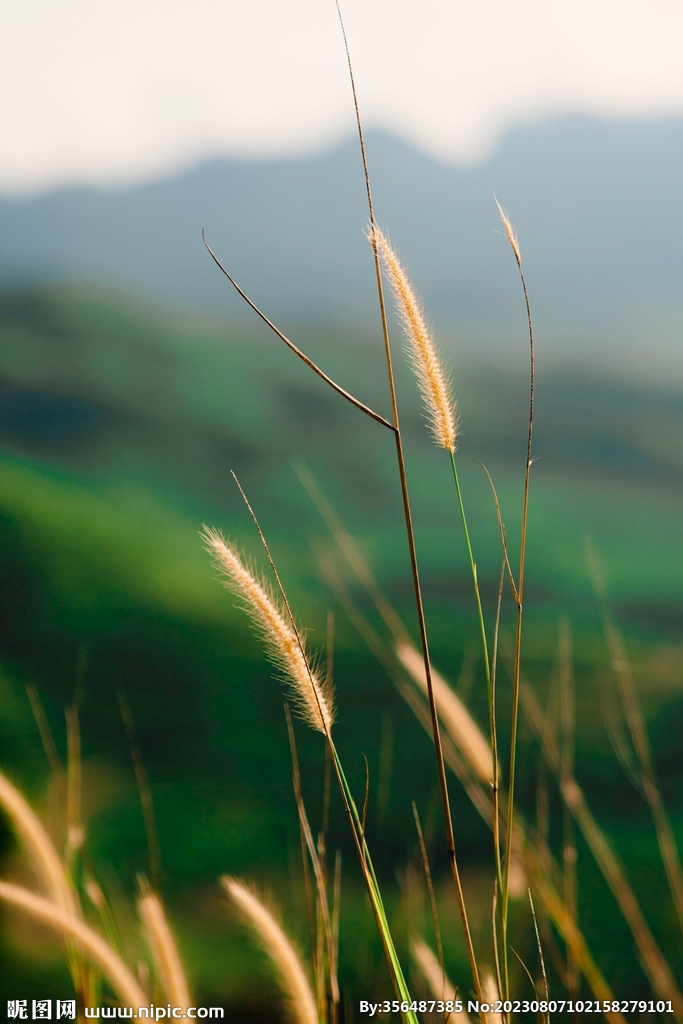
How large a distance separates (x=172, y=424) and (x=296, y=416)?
8.4 inches

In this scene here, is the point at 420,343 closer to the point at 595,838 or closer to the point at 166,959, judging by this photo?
the point at 166,959

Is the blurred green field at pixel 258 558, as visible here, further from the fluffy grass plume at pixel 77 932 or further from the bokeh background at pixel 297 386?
the fluffy grass plume at pixel 77 932

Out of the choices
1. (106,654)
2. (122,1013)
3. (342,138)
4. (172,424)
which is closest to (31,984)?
(122,1013)

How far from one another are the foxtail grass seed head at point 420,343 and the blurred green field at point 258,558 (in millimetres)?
627

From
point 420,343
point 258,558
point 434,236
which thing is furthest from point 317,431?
point 420,343

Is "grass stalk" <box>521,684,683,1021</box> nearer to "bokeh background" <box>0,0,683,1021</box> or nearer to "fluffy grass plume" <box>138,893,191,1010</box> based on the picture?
"bokeh background" <box>0,0,683,1021</box>

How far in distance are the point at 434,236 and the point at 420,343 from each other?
2.40 feet

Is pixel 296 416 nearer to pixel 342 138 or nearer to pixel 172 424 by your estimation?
pixel 172 424

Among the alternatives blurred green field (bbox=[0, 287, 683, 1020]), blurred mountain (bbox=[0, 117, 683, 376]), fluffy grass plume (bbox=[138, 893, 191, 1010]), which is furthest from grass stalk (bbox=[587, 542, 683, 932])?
fluffy grass plume (bbox=[138, 893, 191, 1010])

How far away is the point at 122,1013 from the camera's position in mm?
919

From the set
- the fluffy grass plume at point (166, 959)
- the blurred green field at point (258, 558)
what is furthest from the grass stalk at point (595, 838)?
the fluffy grass plume at point (166, 959)

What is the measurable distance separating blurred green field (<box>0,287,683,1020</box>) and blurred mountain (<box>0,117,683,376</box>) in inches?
2.3

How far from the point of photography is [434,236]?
3.44 ft

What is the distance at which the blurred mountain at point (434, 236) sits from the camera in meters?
1.03
